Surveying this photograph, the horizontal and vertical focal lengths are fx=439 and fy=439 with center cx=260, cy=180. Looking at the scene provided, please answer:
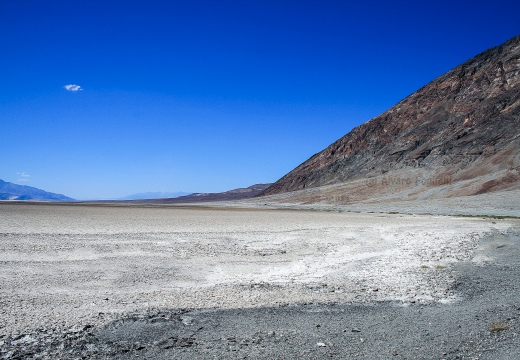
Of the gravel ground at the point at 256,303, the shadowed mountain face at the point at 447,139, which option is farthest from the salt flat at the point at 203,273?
the shadowed mountain face at the point at 447,139

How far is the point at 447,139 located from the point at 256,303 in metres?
78.5

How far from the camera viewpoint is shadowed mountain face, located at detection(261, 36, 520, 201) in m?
65.7

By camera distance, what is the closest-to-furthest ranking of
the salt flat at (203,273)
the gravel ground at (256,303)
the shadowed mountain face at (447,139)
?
the gravel ground at (256,303), the salt flat at (203,273), the shadowed mountain face at (447,139)

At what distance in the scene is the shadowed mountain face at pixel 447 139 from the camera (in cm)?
6569

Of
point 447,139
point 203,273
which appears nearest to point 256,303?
point 203,273

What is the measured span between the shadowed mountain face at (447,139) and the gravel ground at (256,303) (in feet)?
172

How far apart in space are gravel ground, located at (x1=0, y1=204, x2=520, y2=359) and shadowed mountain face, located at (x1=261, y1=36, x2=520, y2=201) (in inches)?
2066


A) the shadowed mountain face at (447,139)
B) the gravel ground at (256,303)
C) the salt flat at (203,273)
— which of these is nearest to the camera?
the gravel ground at (256,303)

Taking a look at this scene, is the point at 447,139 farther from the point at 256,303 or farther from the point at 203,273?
the point at 256,303

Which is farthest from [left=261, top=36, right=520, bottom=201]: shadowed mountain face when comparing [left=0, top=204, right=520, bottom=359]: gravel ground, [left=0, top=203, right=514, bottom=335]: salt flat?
[left=0, top=204, right=520, bottom=359]: gravel ground

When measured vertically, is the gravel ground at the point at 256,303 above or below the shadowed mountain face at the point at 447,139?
below

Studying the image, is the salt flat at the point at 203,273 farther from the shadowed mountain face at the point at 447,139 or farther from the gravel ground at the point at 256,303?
the shadowed mountain face at the point at 447,139

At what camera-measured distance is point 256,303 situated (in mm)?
7633

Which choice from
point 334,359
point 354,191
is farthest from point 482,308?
point 354,191
